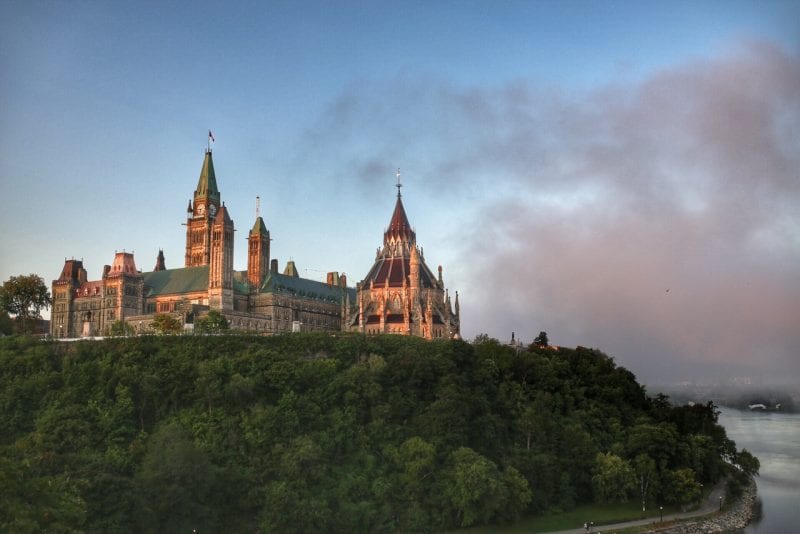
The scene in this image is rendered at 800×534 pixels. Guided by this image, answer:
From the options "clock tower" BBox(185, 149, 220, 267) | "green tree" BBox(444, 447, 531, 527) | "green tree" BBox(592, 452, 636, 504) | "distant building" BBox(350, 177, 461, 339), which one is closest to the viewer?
"green tree" BBox(444, 447, 531, 527)

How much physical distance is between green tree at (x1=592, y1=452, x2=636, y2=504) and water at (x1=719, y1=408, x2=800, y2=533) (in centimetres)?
1189

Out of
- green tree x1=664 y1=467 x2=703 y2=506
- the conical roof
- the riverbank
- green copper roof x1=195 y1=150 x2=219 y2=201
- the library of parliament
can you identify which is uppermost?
green copper roof x1=195 y1=150 x2=219 y2=201

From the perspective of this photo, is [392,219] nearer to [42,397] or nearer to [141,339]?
[141,339]

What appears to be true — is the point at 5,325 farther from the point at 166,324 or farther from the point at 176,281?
the point at 176,281

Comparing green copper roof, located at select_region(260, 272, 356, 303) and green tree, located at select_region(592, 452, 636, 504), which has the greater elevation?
green copper roof, located at select_region(260, 272, 356, 303)

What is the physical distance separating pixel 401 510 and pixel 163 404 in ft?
85.6

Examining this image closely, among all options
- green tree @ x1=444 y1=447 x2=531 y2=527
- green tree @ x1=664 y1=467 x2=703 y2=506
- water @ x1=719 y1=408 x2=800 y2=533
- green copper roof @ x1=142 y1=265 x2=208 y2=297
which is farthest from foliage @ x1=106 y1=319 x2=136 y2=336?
water @ x1=719 y1=408 x2=800 y2=533

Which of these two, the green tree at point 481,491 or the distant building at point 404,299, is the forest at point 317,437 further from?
the distant building at point 404,299

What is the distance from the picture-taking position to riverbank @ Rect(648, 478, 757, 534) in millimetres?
79169

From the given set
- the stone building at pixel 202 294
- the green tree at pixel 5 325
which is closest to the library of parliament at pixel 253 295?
the stone building at pixel 202 294

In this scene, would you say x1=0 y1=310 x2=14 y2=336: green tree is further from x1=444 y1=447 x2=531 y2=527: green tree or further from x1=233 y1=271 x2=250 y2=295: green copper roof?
x1=444 y1=447 x2=531 y2=527: green tree

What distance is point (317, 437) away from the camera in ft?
268

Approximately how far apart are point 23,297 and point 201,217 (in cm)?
3599

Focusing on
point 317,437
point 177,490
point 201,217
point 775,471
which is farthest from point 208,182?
point 775,471
